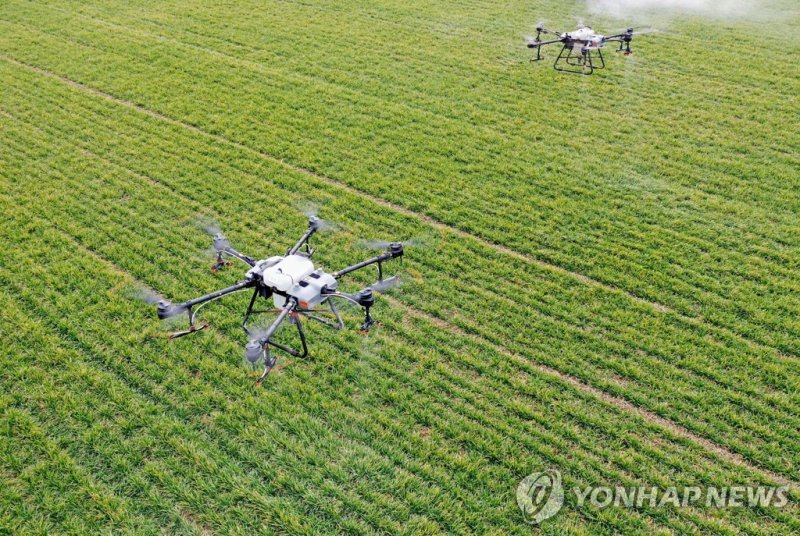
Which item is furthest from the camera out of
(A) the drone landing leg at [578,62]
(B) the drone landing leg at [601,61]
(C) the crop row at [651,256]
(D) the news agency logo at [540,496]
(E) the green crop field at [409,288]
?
(B) the drone landing leg at [601,61]

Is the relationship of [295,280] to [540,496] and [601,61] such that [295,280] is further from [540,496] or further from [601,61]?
[601,61]

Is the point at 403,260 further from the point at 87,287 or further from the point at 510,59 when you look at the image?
the point at 510,59

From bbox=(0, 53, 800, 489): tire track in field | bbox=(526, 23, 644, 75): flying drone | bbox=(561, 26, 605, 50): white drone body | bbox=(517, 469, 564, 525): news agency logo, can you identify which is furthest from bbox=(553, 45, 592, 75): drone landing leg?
bbox=(517, 469, 564, 525): news agency logo

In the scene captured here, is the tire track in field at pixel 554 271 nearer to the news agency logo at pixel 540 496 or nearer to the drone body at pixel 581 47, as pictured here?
the news agency logo at pixel 540 496

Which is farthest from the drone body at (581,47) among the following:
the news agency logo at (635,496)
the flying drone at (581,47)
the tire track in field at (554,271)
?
the news agency logo at (635,496)

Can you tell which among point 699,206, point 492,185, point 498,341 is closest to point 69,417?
point 498,341

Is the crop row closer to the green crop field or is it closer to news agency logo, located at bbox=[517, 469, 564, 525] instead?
the green crop field

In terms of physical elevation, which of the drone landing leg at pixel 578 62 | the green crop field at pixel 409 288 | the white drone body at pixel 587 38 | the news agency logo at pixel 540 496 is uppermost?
the white drone body at pixel 587 38
